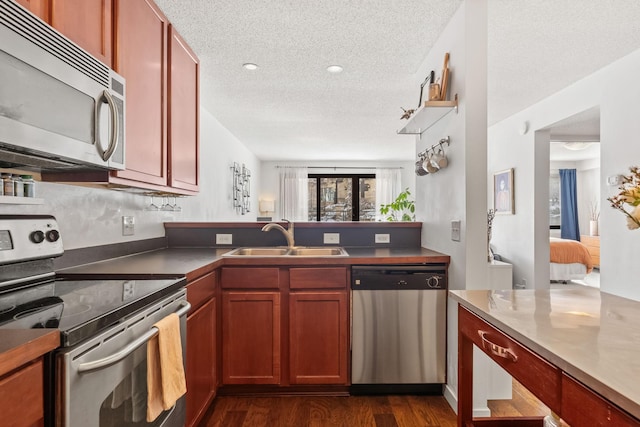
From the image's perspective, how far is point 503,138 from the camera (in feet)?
16.3

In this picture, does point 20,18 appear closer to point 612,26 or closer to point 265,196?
point 612,26

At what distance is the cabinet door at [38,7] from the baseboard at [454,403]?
2.57 meters

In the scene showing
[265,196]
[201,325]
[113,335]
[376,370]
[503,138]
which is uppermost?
[503,138]

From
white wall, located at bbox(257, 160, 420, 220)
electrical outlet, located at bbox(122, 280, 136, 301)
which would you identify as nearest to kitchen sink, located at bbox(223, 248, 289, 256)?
electrical outlet, located at bbox(122, 280, 136, 301)

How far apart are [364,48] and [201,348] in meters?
2.16

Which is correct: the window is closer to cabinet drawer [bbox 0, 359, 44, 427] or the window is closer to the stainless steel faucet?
the stainless steel faucet

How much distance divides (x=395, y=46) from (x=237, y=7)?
107 centimetres

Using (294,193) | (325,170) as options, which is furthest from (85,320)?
(325,170)

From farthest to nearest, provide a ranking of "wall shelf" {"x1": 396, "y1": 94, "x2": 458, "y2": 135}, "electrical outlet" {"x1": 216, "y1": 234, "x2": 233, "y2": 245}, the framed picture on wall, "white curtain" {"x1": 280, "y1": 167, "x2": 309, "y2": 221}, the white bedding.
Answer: "white curtain" {"x1": 280, "y1": 167, "x2": 309, "y2": 221} → the white bedding → the framed picture on wall → "electrical outlet" {"x1": 216, "y1": 234, "x2": 233, "y2": 245} → "wall shelf" {"x1": 396, "y1": 94, "x2": 458, "y2": 135}

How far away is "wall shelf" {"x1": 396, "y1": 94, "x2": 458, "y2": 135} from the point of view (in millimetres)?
2119

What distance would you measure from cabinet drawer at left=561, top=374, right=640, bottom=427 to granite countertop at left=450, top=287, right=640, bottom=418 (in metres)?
0.02

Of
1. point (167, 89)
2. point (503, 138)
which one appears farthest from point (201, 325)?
point (503, 138)

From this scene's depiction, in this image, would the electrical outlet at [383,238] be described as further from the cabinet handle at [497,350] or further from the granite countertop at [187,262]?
the cabinet handle at [497,350]

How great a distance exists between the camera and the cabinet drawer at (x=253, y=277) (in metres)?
2.28
